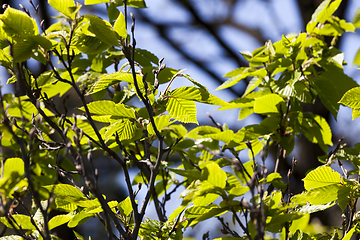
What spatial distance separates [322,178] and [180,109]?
0.48m

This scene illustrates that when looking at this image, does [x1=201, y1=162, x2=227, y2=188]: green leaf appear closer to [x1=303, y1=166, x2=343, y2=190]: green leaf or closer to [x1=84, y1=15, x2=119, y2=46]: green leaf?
[x1=303, y1=166, x2=343, y2=190]: green leaf

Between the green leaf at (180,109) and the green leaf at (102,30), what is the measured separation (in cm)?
24

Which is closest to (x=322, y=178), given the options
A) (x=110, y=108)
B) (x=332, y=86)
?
(x=332, y=86)

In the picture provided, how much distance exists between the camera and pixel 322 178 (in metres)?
0.94

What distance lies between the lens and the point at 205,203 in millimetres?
889

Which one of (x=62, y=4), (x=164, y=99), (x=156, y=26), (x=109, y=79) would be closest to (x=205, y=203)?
(x=164, y=99)

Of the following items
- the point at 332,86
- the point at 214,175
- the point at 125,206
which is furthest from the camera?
the point at 332,86

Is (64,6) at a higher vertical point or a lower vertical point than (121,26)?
higher

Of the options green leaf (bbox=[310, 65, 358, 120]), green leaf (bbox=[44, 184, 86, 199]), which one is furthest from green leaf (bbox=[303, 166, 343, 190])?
green leaf (bbox=[44, 184, 86, 199])

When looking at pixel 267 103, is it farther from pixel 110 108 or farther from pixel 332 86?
pixel 110 108

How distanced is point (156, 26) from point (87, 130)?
4073 mm

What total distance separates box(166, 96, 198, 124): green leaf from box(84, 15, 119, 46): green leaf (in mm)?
240

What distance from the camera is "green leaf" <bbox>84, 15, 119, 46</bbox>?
89 centimetres

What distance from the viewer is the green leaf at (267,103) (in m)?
1.23
